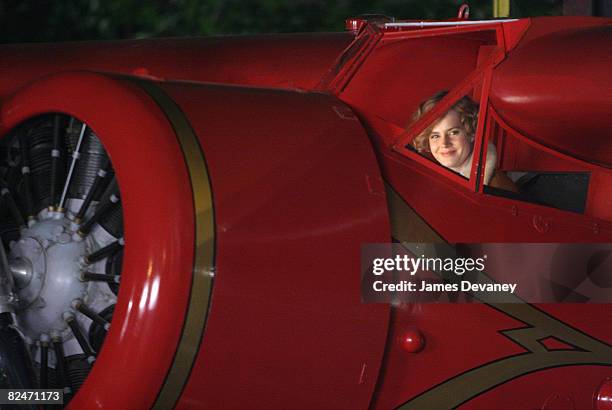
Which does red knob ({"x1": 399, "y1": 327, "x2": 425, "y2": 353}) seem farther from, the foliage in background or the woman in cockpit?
the foliage in background

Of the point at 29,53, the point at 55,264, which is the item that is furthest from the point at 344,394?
the point at 29,53

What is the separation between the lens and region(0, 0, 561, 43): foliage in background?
840cm

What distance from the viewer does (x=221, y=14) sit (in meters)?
8.50

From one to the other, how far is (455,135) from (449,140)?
0.02 m

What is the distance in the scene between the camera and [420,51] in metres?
3.49

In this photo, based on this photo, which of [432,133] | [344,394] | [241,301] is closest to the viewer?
[241,301]

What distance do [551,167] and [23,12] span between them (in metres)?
6.97

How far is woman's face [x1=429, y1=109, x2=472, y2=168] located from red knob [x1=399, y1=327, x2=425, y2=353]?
0.59 meters

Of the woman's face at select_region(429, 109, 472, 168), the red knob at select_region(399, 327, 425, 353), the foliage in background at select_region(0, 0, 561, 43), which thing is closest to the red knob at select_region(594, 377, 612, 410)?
the red knob at select_region(399, 327, 425, 353)

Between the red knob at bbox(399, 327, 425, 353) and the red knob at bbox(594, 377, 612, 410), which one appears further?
the red knob at bbox(594, 377, 612, 410)

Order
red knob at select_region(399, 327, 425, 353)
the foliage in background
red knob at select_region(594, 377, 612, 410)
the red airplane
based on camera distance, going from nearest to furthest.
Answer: the red airplane → red knob at select_region(399, 327, 425, 353) → red knob at select_region(594, 377, 612, 410) → the foliage in background

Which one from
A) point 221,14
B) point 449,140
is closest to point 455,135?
point 449,140

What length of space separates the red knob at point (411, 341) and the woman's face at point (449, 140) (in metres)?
0.59

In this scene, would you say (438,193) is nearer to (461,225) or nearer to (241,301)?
(461,225)
